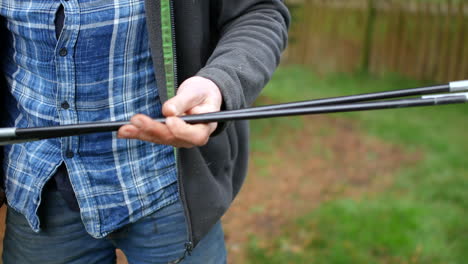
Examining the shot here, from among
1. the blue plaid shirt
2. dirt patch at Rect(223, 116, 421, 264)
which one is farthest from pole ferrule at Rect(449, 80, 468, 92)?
dirt patch at Rect(223, 116, 421, 264)

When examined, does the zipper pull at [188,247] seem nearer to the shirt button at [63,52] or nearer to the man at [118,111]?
the man at [118,111]

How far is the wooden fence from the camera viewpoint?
740cm

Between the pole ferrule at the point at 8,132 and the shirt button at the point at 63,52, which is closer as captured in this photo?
the pole ferrule at the point at 8,132

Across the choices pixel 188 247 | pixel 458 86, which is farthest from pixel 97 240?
pixel 458 86

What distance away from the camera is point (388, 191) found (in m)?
4.16

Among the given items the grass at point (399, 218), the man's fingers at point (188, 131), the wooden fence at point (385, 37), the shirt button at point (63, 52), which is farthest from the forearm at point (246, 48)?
the wooden fence at point (385, 37)

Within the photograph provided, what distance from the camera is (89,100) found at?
4.49ft

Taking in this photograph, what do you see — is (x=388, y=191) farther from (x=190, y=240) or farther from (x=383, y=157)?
(x=190, y=240)

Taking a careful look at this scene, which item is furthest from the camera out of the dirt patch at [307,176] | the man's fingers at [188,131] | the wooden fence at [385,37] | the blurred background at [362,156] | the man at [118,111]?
the wooden fence at [385,37]

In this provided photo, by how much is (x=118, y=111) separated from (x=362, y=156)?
391 centimetres

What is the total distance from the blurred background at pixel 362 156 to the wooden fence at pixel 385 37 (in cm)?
2

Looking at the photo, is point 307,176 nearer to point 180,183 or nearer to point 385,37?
point 180,183

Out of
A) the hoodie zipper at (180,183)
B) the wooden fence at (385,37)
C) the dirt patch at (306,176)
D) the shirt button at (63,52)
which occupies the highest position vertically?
the shirt button at (63,52)

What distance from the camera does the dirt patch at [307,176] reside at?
373 centimetres
